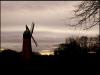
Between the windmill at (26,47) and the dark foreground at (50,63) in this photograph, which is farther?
the windmill at (26,47)

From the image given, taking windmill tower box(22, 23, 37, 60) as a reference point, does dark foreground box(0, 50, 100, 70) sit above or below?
below

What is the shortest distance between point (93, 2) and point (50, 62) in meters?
14.5

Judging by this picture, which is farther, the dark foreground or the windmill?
the windmill

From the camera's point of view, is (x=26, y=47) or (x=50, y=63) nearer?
(x=50, y=63)

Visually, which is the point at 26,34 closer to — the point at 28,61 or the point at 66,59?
the point at 28,61

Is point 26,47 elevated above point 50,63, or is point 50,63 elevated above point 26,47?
point 26,47

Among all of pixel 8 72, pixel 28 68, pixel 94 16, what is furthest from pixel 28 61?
pixel 94 16

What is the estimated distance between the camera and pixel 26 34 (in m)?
38.8

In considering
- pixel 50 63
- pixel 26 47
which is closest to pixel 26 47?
pixel 26 47

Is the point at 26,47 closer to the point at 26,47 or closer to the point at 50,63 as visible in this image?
the point at 26,47

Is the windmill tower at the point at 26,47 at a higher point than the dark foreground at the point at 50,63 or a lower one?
higher

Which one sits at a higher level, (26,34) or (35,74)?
(26,34)

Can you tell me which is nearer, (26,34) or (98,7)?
(98,7)

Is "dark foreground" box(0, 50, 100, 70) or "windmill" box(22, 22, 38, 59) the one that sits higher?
"windmill" box(22, 22, 38, 59)
